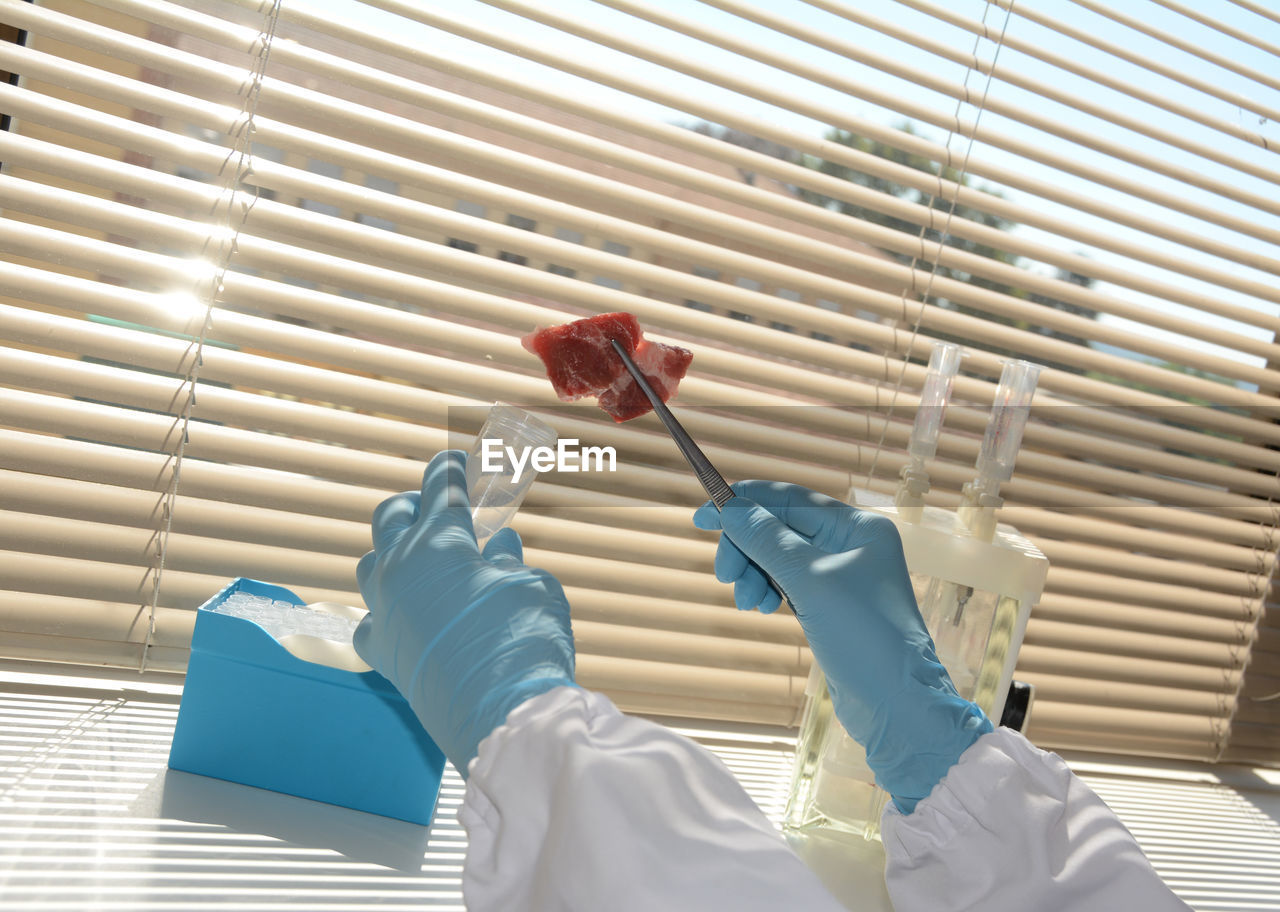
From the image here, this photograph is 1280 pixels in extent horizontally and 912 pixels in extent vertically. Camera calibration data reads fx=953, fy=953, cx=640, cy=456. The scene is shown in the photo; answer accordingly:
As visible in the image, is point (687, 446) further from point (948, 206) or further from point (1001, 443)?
point (948, 206)

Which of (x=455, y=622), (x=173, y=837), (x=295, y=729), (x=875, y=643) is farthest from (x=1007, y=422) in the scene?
(x=173, y=837)

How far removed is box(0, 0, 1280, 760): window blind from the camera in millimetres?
1107

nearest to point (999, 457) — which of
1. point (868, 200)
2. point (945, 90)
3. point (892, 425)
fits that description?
point (892, 425)

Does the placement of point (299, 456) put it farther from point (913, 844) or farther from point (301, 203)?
point (913, 844)

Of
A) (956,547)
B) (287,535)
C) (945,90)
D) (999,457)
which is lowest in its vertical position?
(287,535)

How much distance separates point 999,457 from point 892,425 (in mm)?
291

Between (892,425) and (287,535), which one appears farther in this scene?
(892,425)

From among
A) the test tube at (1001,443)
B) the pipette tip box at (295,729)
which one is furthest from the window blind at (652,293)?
the pipette tip box at (295,729)

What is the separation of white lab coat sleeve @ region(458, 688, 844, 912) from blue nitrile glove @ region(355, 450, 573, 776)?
6 cm

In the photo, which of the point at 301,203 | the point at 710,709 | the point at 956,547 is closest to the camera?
the point at 956,547

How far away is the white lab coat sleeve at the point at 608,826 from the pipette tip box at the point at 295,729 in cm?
38

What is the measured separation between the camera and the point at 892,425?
144cm

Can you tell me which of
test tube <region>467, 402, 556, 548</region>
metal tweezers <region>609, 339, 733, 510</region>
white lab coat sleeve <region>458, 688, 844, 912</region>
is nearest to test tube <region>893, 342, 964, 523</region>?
metal tweezers <region>609, 339, 733, 510</region>

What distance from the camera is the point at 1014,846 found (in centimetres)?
72
